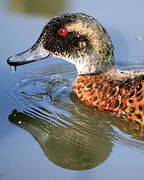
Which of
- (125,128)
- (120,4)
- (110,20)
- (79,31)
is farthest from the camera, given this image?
(120,4)

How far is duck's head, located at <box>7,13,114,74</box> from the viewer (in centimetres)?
568

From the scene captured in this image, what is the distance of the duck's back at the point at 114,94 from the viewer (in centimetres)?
528

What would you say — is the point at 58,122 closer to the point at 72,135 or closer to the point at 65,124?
the point at 65,124

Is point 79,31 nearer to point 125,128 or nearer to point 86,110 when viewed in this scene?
point 86,110

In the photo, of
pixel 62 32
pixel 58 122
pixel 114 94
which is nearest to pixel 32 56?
pixel 62 32

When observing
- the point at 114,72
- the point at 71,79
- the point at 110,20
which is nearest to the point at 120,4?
the point at 110,20

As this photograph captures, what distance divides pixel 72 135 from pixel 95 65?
3.95 ft

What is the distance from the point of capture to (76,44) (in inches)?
231

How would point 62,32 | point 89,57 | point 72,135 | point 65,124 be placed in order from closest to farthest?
point 72,135 < point 65,124 < point 62,32 < point 89,57

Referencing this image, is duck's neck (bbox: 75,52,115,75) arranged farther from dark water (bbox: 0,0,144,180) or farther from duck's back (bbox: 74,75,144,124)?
dark water (bbox: 0,0,144,180)

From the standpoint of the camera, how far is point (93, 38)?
5.73 metres

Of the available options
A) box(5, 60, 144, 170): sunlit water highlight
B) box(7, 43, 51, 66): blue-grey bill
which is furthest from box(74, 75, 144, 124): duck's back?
box(7, 43, 51, 66): blue-grey bill

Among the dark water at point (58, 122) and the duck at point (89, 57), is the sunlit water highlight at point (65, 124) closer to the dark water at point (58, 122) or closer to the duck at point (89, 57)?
the dark water at point (58, 122)

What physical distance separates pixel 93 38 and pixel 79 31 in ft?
0.69
